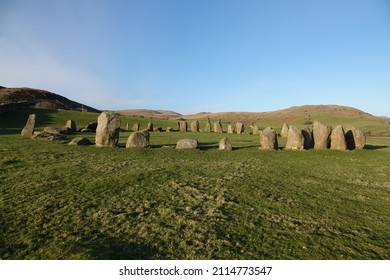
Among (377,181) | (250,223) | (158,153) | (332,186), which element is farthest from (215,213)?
(158,153)

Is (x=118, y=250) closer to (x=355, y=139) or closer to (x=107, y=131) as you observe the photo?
(x=107, y=131)

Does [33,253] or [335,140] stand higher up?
[335,140]

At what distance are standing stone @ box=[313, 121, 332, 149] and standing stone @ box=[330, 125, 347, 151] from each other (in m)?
0.31

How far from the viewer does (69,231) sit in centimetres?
659

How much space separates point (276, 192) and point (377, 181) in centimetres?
571

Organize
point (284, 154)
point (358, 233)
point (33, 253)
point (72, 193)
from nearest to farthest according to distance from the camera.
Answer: point (33, 253) < point (358, 233) < point (72, 193) < point (284, 154)

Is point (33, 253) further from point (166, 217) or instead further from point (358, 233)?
point (358, 233)

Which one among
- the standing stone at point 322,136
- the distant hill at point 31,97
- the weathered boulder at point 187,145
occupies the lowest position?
the weathered boulder at point 187,145

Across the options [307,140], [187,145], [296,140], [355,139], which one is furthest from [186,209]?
[355,139]

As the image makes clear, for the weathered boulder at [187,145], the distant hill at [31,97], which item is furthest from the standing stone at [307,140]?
the distant hill at [31,97]

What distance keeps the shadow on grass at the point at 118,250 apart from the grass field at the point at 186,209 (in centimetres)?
3

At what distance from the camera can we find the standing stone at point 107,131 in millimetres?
20016

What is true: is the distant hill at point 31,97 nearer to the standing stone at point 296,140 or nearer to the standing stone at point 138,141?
the standing stone at point 138,141

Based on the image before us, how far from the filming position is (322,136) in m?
22.8
